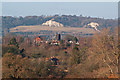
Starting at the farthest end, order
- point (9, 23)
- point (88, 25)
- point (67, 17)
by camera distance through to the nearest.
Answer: point (67, 17), point (88, 25), point (9, 23)

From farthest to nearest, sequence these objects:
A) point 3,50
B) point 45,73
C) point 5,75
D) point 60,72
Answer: point 3,50 → point 60,72 → point 45,73 → point 5,75

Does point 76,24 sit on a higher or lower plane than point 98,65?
higher

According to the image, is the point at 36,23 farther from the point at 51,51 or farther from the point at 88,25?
the point at 51,51

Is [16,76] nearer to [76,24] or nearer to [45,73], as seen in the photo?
[45,73]

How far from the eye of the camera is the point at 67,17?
11231cm

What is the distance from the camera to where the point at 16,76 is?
420 inches

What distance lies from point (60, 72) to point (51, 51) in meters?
11.8

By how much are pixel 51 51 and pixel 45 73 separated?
1327 cm

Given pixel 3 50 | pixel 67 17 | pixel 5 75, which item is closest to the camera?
pixel 5 75

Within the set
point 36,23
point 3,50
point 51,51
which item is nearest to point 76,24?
point 36,23

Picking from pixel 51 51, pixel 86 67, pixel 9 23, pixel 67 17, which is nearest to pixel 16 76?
pixel 86 67

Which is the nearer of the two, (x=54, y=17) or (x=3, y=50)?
(x=3, y=50)

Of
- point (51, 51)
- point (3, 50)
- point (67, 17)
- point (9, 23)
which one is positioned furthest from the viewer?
point (67, 17)

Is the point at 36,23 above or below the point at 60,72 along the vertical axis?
above
